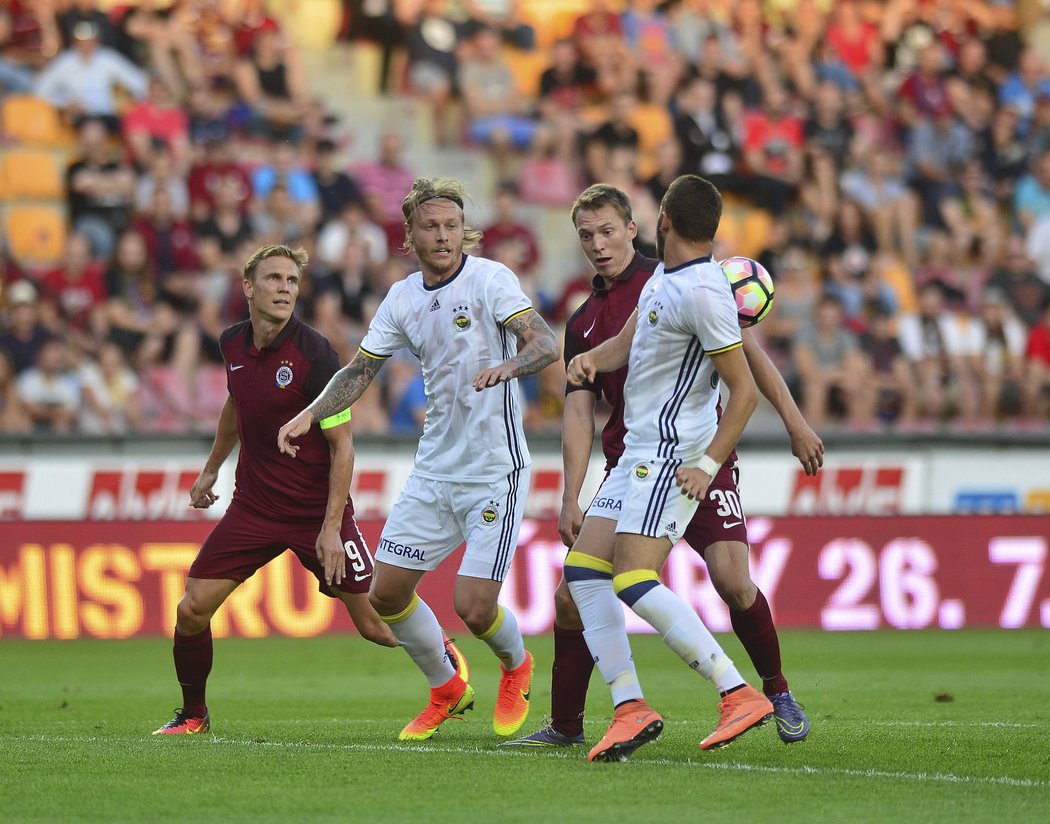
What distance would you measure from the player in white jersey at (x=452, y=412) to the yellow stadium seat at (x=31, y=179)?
11057mm

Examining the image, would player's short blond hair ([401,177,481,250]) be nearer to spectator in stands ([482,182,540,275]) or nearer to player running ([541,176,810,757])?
player running ([541,176,810,757])

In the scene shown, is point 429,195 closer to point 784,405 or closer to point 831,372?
point 784,405

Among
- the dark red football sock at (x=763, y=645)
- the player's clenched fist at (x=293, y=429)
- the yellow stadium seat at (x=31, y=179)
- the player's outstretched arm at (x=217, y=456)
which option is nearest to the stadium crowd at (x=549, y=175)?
the yellow stadium seat at (x=31, y=179)

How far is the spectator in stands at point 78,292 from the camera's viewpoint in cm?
1638

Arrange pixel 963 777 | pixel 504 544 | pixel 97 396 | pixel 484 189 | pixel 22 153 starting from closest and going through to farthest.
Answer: pixel 963 777 < pixel 504 544 < pixel 97 396 < pixel 22 153 < pixel 484 189

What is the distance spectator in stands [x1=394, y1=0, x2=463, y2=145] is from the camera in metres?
20.2

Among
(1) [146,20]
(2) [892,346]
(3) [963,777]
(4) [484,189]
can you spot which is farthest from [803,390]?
A: (3) [963,777]

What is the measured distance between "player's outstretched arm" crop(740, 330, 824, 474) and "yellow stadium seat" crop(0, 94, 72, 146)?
1310 centimetres

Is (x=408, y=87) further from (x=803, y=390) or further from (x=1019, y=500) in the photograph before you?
(x=1019, y=500)

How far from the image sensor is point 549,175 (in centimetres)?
1972

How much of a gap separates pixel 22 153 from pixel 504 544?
12.1 m

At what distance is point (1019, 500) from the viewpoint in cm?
1620

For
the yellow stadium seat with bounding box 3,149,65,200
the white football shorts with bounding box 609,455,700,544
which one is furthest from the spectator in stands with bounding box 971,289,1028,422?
→ the white football shorts with bounding box 609,455,700,544

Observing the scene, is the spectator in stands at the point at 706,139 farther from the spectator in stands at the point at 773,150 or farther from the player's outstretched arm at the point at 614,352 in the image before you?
the player's outstretched arm at the point at 614,352
